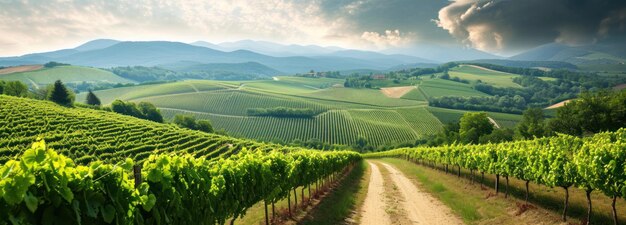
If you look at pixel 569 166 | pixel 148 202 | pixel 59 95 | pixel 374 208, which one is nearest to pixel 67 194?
pixel 148 202

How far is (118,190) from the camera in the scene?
247 inches

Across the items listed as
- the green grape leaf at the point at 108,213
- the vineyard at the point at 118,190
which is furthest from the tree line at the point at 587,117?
the green grape leaf at the point at 108,213

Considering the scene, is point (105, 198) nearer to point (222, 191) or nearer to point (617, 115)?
point (222, 191)

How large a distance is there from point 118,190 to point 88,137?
60.9 metres

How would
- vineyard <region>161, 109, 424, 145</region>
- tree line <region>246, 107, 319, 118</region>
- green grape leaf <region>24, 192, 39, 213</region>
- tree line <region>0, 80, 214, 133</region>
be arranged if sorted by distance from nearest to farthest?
green grape leaf <region>24, 192, 39, 213</region>
tree line <region>0, 80, 214, 133</region>
vineyard <region>161, 109, 424, 145</region>
tree line <region>246, 107, 319, 118</region>

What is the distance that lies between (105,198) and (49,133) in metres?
61.9

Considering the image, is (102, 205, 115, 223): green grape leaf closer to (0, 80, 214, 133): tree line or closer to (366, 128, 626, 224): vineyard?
(366, 128, 626, 224): vineyard

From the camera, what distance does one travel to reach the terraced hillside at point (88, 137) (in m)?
52.1

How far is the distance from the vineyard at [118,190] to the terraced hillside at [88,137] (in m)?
35.6

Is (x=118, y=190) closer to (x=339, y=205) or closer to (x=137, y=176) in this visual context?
(x=137, y=176)

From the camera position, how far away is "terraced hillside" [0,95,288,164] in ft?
171

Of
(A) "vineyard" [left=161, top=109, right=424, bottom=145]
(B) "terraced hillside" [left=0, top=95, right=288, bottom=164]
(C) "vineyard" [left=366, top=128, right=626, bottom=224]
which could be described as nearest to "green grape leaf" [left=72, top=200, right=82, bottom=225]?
(C) "vineyard" [left=366, top=128, right=626, bottom=224]

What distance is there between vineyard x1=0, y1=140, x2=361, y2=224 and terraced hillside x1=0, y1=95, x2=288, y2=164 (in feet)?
117

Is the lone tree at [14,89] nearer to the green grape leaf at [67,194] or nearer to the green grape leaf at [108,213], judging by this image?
the green grape leaf at [108,213]
